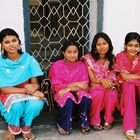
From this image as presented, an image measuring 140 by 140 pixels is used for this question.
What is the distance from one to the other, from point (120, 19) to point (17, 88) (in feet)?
6.07

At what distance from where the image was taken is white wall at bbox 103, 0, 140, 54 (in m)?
5.07

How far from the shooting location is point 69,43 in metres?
4.48

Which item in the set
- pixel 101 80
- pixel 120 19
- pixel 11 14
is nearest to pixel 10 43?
pixel 11 14

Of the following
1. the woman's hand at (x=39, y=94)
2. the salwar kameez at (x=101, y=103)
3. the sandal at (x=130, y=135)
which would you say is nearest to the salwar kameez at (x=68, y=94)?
the salwar kameez at (x=101, y=103)

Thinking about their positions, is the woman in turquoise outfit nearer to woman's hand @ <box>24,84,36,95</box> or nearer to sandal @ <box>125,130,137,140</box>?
woman's hand @ <box>24,84,36,95</box>

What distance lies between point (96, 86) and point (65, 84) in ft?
1.30

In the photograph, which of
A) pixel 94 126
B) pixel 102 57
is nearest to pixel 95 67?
pixel 102 57

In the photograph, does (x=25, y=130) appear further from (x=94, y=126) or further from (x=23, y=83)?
(x=94, y=126)

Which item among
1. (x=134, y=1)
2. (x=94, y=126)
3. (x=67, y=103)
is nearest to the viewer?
(x=67, y=103)

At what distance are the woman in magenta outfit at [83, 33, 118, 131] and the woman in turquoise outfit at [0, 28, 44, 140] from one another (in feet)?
2.27

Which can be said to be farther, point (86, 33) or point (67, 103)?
point (86, 33)

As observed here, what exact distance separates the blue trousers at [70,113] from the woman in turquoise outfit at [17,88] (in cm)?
31

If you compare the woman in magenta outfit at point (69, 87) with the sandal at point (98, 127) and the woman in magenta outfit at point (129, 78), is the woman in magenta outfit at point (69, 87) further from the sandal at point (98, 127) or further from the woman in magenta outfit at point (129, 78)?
the woman in magenta outfit at point (129, 78)

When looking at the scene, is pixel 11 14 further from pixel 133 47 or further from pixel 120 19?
pixel 133 47
